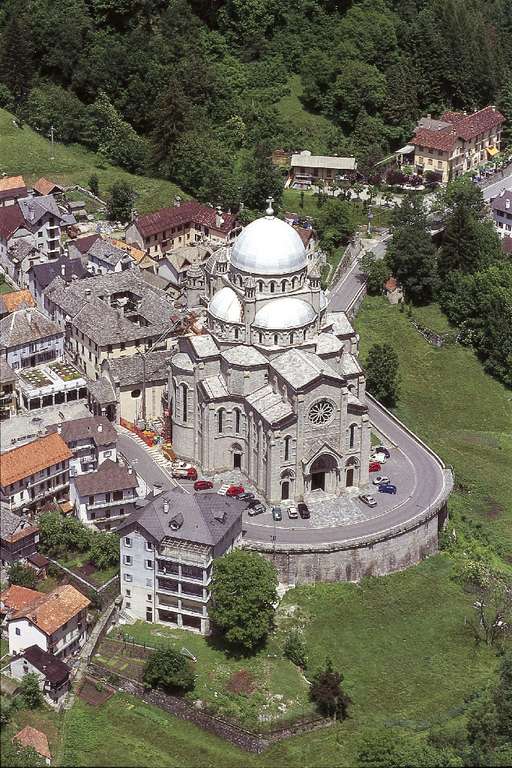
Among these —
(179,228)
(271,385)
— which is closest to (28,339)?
(271,385)

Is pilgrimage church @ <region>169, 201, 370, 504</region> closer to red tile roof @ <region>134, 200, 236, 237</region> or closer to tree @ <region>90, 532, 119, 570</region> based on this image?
tree @ <region>90, 532, 119, 570</region>

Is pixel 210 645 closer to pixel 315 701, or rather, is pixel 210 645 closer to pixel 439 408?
pixel 315 701

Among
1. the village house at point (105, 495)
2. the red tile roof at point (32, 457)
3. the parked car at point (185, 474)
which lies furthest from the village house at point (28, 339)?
the village house at point (105, 495)

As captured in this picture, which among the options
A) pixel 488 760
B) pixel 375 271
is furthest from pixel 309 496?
pixel 375 271

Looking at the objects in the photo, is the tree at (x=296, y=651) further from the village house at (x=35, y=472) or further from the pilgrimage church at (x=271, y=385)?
the village house at (x=35, y=472)

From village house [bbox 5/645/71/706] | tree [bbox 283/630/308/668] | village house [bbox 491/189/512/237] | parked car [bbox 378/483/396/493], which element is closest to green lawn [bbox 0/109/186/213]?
village house [bbox 491/189/512/237]

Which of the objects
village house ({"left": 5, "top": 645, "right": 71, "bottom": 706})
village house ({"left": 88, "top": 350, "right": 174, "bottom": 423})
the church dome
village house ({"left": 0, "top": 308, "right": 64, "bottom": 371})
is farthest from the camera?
village house ({"left": 0, "top": 308, "right": 64, "bottom": 371})
